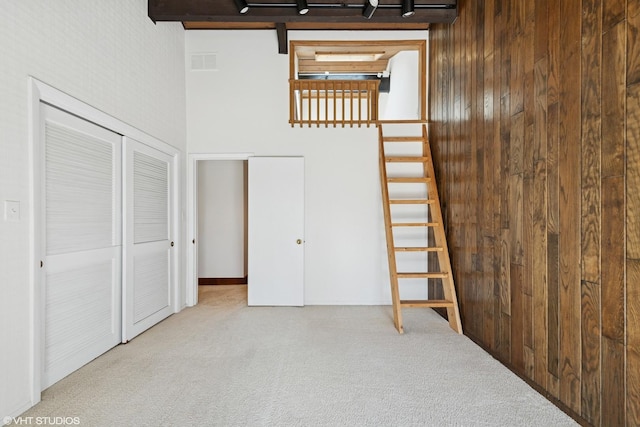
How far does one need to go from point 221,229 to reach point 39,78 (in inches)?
158

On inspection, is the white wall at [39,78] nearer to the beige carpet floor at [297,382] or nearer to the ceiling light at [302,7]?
the beige carpet floor at [297,382]

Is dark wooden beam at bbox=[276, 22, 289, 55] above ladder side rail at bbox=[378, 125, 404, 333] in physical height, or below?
above

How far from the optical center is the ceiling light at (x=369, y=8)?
3370 mm

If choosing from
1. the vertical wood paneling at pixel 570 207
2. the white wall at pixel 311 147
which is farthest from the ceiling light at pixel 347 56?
the vertical wood paneling at pixel 570 207

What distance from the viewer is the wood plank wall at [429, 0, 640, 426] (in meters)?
1.76

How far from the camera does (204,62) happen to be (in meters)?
4.77

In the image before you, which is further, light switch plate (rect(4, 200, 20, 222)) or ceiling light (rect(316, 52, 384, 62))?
ceiling light (rect(316, 52, 384, 62))

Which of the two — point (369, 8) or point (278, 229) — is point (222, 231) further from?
point (369, 8)

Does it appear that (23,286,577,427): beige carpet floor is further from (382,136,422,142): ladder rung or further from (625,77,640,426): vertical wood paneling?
(382,136,422,142): ladder rung

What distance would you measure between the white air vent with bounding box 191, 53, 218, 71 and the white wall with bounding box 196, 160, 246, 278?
1.96 meters

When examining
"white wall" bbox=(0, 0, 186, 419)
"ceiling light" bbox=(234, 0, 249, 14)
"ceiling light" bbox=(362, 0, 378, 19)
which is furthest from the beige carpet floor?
"ceiling light" bbox=(234, 0, 249, 14)

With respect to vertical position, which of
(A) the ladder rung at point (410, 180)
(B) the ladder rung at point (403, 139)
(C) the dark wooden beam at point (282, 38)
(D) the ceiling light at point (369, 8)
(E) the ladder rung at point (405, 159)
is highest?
(C) the dark wooden beam at point (282, 38)

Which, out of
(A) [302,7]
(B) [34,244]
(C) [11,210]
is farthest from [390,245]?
(C) [11,210]

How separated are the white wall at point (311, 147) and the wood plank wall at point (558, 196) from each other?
146 cm
